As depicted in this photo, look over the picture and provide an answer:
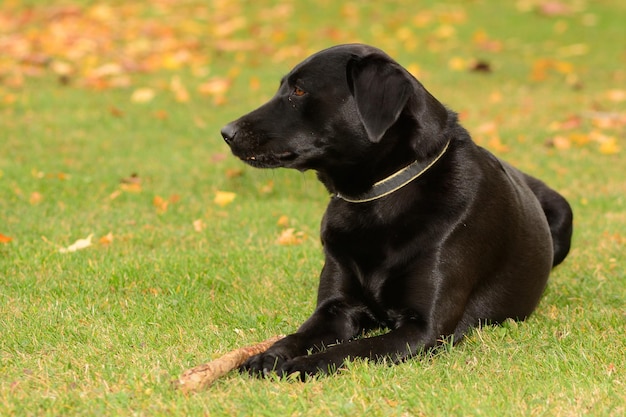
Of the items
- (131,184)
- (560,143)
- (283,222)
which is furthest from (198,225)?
(560,143)

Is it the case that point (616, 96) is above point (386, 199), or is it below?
below

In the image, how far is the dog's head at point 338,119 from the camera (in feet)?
13.6

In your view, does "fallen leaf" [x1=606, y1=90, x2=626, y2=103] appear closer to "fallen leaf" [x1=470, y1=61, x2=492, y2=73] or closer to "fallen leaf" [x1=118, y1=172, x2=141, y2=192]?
"fallen leaf" [x1=470, y1=61, x2=492, y2=73]

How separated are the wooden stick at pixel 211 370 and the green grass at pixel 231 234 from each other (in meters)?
0.06

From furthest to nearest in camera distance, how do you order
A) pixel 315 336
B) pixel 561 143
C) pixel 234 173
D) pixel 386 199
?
1. pixel 561 143
2. pixel 234 173
3. pixel 386 199
4. pixel 315 336

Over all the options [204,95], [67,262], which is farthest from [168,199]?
[204,95]

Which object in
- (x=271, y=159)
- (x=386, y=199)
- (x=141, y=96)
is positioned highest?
(x=271, y=159)

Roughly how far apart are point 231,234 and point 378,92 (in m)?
2.46

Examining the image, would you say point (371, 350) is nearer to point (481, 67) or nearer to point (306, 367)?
point (306, 367)

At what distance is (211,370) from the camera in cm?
371

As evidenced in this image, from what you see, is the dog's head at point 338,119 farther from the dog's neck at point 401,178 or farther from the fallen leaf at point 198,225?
the fallen leaf at point 198,225

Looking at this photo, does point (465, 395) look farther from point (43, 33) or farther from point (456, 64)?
point (43, 33)

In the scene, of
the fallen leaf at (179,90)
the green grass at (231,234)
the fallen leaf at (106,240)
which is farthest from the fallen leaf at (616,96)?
the fallen leaf at (106,240)

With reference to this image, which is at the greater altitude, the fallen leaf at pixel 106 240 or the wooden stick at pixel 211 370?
the wooden stick at pixel 211 370
